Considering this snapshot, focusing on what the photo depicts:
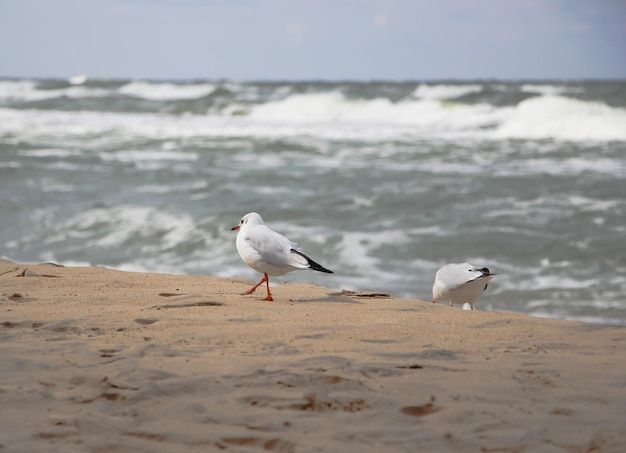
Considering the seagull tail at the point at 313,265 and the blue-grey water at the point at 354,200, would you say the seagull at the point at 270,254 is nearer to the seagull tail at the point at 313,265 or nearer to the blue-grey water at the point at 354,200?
the seagull tail at the point at 313,265

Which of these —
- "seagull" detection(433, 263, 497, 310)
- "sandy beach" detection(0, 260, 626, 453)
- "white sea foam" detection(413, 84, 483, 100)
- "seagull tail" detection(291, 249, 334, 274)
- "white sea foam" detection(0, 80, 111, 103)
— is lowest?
"sandy beach" detection(0, 260, 626, 453)

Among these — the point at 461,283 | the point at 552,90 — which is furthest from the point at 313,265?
the point at 552,90

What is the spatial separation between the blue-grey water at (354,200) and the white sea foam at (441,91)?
9.04 metres

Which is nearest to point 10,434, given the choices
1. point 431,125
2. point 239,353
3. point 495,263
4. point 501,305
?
point 239,353

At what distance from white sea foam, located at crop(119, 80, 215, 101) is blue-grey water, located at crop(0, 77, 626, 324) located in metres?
16.5

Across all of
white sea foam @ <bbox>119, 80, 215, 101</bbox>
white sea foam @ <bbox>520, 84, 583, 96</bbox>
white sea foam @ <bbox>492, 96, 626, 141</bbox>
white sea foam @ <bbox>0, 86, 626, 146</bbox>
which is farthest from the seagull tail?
white sea foam @ <bbox>119, 80, 215, 101</bbox>

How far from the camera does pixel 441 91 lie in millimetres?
37781

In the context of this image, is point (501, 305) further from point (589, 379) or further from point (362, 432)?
point (362, 432)

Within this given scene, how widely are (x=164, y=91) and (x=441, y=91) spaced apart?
55.0ft

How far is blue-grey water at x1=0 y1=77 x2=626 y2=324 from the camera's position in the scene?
30.2 ft

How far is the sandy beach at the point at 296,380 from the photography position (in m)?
2.74

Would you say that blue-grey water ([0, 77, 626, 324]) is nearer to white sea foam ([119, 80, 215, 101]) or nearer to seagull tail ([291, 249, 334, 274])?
seagull tail ([291, 249, 334, 274])

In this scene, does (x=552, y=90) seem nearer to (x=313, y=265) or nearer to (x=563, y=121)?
(x=563, y=121)

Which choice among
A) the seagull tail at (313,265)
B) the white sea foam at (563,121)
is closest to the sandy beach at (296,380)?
the seagull tail at (313,265)
